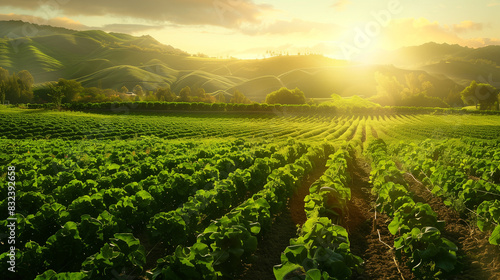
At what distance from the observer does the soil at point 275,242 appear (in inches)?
306

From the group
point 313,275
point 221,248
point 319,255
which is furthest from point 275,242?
point 313,275

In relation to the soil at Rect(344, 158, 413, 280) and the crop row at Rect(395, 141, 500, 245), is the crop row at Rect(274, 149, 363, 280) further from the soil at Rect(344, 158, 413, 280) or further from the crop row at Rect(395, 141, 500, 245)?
the crop row at Rect(395, 141, 500, 245)

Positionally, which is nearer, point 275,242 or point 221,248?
point 221,248

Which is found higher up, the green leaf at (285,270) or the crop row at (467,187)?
the crop row at (467,187)

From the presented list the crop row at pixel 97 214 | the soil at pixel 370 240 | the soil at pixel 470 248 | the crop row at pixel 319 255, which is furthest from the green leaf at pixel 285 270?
the soil at pixel 470 248

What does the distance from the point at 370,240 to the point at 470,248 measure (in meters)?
2.38

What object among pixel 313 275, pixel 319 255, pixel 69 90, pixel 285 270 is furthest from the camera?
pixel 69 90

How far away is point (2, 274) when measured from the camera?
641cm

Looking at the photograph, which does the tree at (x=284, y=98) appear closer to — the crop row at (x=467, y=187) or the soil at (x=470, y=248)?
the crop row at (x=467, y=187)

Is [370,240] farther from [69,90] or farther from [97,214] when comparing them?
[69,90]

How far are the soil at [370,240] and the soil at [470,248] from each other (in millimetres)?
1321

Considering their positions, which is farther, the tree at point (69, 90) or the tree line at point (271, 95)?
the tree at point (69, 90)

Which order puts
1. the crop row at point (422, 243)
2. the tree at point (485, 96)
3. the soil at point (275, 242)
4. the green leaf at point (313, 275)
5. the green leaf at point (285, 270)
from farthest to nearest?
the tree at point (485, 96), the soil at point (275, 242), the crop row at point (422, 243), the green leaf at point (285, 270), the green leaf at point (313, 275)

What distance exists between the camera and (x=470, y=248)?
845cm
